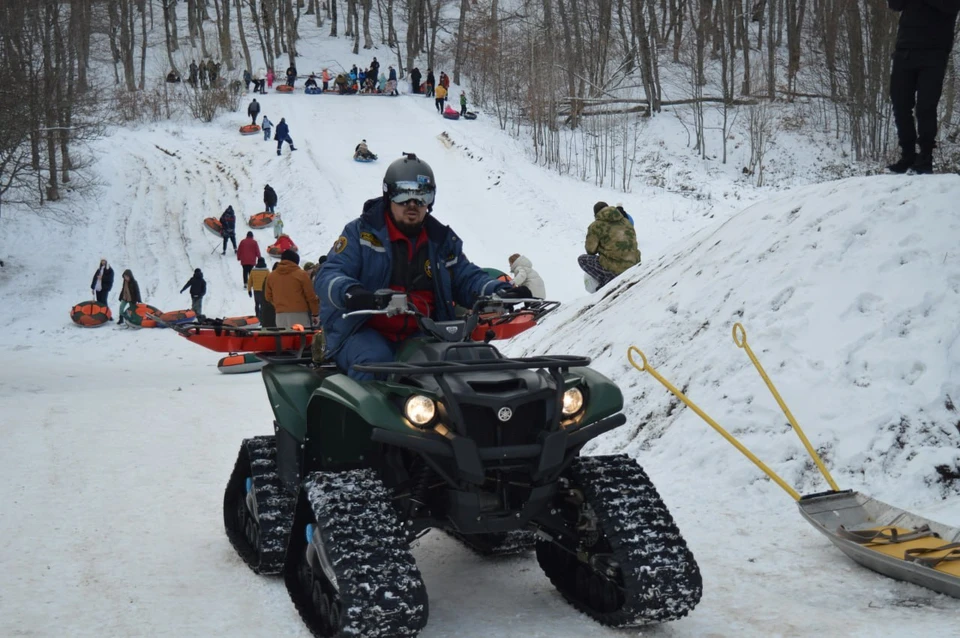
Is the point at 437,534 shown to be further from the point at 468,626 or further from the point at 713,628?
the point at 713,628

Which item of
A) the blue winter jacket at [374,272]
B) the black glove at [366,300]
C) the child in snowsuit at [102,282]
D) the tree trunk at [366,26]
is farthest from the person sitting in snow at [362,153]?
the black glove at [366,300]

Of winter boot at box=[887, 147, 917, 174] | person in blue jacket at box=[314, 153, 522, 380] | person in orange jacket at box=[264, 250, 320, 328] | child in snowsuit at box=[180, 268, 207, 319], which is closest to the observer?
person in blue jacket at box=[314, 153, 522, 380]

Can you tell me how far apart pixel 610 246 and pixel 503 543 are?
10.7 m

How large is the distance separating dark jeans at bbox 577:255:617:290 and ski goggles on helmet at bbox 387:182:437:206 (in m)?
10.8

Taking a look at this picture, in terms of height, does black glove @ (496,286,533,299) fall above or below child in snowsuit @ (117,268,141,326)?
above

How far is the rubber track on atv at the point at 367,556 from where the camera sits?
3.94 meters

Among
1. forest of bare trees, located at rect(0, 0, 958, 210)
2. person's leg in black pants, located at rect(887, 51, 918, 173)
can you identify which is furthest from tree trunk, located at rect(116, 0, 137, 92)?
person's leg in black pants, located at rect(887, 51, 918, 173)

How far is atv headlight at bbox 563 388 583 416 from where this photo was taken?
449 centimetres

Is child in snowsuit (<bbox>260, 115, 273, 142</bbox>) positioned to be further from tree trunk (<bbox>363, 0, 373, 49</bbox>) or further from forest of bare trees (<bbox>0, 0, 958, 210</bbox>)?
tree trunk (<bbox>363, 0, 373, 49</bbox>)

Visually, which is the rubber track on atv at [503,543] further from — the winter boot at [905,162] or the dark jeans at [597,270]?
the dark jeans at [597,270]

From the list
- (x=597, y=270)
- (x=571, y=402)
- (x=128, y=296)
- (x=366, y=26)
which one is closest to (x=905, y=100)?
(x=571, y=402)

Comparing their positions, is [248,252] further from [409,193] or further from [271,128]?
[409,193]

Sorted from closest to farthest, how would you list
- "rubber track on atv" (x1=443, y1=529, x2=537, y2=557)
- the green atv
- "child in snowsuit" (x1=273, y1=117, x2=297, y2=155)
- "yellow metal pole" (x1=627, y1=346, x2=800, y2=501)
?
the green atv
"rubber track on atv" (x1=443, y1=529, x2=537, y2=557)
"yellow metal pole" (x1=627, y1=346, x2=800, y2=501)
"child in snowsuit" (x1=273, y1=117, x2=297, y2=155)

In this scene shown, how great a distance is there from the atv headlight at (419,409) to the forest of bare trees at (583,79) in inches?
868
